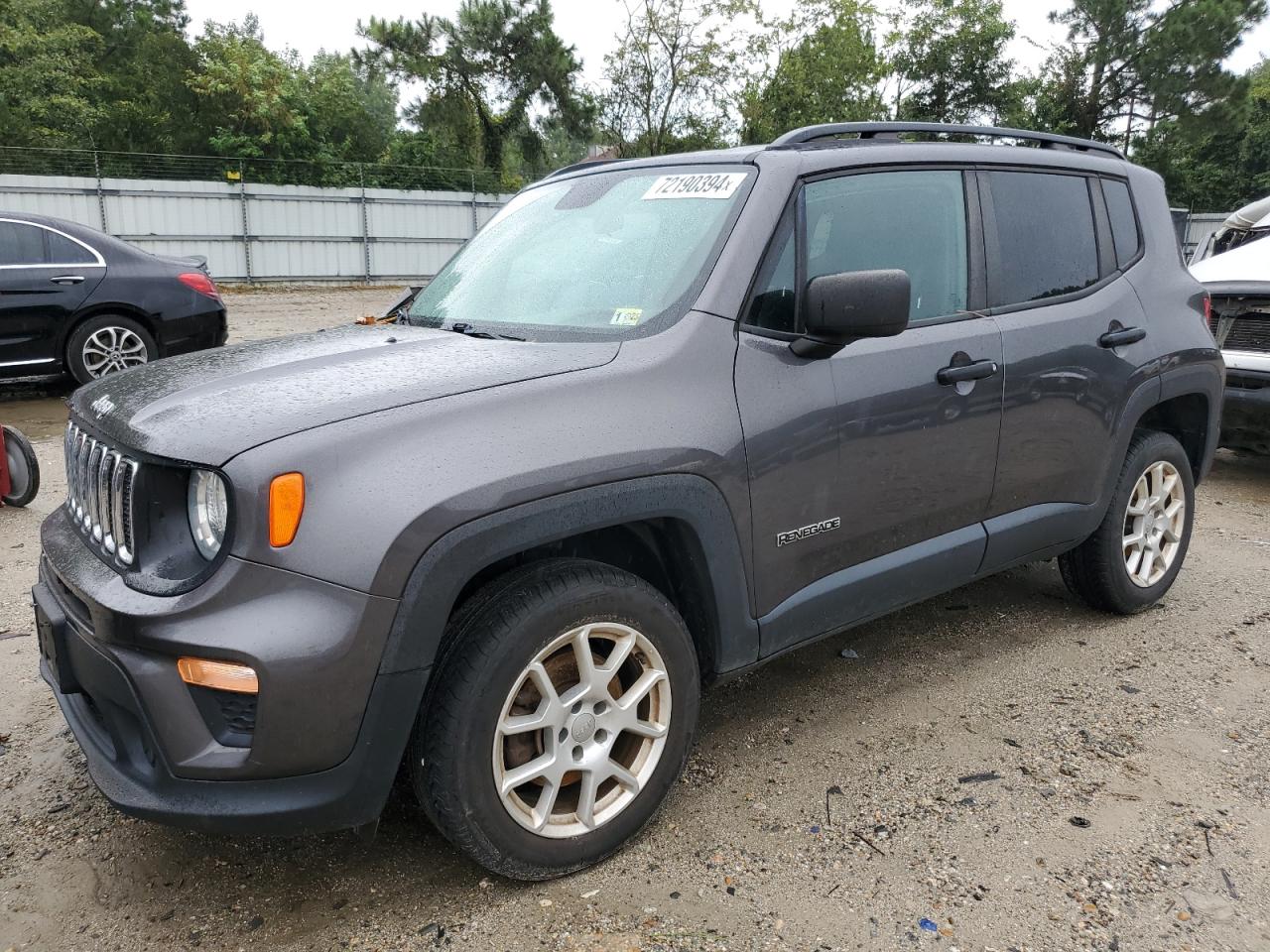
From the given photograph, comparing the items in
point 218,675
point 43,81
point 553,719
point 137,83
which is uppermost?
point 137,83

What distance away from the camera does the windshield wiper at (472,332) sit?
2.78m

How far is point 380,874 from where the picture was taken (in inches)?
97.4

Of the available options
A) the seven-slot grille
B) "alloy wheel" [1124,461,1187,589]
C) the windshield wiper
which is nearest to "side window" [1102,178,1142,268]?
"alloy wheel" [1124,461,1187,589]

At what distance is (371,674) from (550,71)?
34769 mm

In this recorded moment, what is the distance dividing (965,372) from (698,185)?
3.36ft

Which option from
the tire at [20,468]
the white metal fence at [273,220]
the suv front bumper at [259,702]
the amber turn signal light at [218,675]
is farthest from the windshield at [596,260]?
the white metal fence at [273,220]

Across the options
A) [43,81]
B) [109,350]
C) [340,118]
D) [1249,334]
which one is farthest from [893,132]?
[43,81]

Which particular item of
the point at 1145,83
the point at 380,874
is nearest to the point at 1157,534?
the point at 380,874

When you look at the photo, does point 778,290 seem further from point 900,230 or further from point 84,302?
point 84,302

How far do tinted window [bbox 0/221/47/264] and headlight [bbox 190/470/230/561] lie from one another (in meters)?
7.43

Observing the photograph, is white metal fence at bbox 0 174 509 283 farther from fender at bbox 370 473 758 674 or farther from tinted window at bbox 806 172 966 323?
fender at bbox 370 473 758 674

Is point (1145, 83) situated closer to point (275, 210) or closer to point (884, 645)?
point (275, 210)

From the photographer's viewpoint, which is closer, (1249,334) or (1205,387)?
(1205,387)

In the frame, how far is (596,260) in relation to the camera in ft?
9.77
